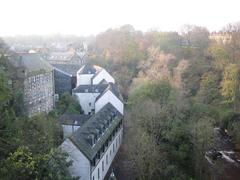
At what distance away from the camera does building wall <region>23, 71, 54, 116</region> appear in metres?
34.8

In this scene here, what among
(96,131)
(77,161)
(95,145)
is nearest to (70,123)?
(96,131)

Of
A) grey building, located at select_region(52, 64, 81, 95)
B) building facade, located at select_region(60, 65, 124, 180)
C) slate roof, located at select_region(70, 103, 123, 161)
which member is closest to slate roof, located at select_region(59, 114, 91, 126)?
building facade, located at select_region(60, 65, 124, 180)

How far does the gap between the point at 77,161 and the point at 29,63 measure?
56.8 ft

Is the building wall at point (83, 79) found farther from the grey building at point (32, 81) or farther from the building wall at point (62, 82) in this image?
the grey building at point (32, 81)

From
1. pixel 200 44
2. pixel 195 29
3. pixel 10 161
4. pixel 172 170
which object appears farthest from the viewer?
pixel 195 29

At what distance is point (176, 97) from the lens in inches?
1471

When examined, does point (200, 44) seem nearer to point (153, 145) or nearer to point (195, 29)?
point (195, 29)

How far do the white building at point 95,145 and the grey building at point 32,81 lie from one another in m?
8.06

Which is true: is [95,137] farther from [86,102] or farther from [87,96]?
[86,102]

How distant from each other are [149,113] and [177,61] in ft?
86.2

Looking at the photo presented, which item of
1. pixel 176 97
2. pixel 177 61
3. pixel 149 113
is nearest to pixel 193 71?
pixel 177 61

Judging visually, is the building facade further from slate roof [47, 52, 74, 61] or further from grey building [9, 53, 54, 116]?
slate roof [47, 52, 74, 61]

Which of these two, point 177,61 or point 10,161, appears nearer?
point 10,161

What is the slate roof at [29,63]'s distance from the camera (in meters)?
34.8
